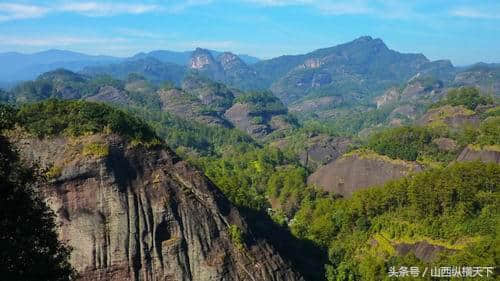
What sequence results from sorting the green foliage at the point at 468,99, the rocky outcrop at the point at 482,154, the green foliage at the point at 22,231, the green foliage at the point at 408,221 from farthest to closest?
the green foliage at the point at 468,99
the rocky outcrop at the point at 482,154
the green foliage at the point at 408,221
the green foliage at the point at 22,231

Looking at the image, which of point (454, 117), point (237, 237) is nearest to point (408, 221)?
point (237, 237)

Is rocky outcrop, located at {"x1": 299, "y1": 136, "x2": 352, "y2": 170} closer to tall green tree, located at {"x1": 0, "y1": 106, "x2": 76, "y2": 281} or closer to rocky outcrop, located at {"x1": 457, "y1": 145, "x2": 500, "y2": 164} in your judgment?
rocky outcrop, located at {"x1": 457, "y1": 145, "x2": 500, "y2": 164}

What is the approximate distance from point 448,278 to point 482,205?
14587 mm

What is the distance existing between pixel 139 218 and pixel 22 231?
20745 millimetres

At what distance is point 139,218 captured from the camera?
36.7 m

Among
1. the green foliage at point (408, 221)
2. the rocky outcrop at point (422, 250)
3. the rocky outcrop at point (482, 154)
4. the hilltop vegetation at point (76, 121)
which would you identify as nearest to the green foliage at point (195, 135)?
the rocky outcrop at point (482, 154)

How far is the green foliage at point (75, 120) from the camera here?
125 feet

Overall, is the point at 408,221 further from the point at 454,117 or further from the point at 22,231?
the point at 454,117

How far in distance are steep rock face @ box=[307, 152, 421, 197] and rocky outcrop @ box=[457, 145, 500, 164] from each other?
274 inches

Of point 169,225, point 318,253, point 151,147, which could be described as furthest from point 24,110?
point 318,253

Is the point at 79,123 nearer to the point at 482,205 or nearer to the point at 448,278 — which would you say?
the point at 448,278

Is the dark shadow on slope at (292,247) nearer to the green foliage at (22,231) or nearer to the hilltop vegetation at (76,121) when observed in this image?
the hilltop vegetation at (76,121)

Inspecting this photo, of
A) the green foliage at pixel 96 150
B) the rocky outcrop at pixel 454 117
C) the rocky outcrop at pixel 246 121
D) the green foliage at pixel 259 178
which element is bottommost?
the rocky outcrop at pixel 246 121

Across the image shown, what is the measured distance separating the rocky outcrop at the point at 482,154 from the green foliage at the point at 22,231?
60.2 metres
